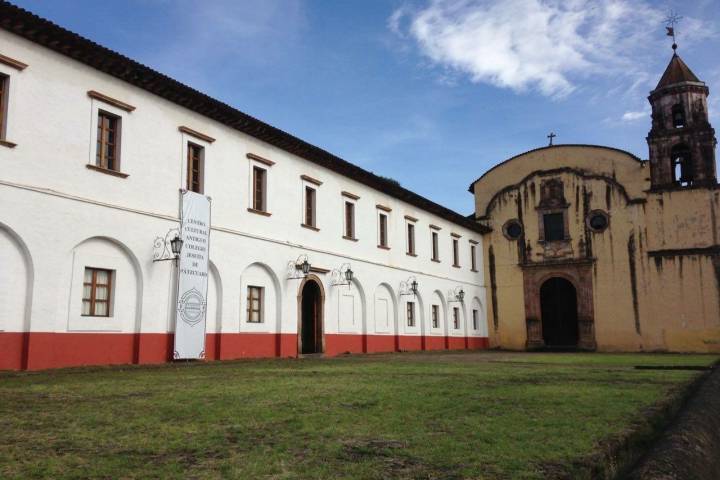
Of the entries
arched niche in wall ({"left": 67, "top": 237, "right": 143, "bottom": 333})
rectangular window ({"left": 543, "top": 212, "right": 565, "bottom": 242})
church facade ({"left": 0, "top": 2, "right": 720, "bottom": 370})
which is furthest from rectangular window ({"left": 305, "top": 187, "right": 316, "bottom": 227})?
rectangular window ({"left": 543, "top": 212, "right": 565, "bottom": 242})

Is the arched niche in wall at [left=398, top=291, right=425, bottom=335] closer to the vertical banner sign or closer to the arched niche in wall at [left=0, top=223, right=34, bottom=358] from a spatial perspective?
the vertical banner sign

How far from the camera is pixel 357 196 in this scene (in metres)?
23.2

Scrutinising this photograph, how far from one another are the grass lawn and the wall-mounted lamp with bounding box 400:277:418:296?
59.5 feet

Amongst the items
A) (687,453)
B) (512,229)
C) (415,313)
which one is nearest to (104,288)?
(687,453)

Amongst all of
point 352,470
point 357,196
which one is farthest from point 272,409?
point 357,196

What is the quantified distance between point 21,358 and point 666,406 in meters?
11.1

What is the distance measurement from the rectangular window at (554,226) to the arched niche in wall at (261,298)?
1850cm

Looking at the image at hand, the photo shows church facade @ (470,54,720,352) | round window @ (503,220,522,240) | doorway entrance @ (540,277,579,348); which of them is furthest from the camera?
round window @ (503,220,522,240)

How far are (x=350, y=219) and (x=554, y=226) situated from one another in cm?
1400

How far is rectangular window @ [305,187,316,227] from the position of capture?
67.1 ft

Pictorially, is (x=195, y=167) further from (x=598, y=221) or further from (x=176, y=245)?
(x=598, y=221)

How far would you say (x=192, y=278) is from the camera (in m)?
15.2

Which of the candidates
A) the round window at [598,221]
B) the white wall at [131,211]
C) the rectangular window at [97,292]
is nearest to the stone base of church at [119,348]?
the white wall at [131,211]

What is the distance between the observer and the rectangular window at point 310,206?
67.1 ft
